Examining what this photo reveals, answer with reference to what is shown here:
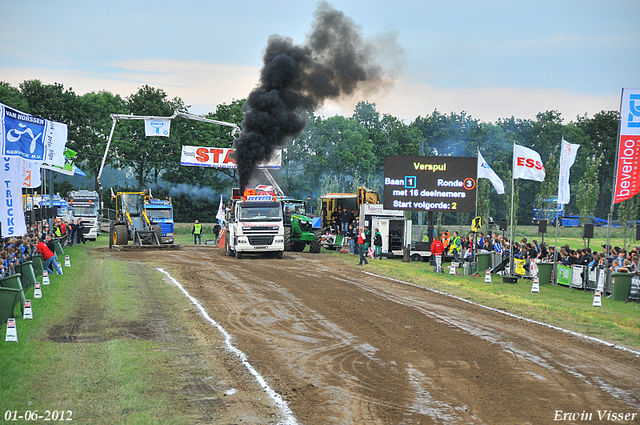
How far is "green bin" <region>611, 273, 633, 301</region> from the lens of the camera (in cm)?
1816

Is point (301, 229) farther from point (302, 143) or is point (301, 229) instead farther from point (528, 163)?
point (302, 143)

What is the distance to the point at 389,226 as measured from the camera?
33062 millimetres

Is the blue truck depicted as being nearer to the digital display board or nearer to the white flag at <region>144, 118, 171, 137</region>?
the white flag at <region>144, 118, 171, 137</region>

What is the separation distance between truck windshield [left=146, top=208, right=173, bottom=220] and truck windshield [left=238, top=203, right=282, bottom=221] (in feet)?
57.1

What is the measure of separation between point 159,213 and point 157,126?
33.4 feet

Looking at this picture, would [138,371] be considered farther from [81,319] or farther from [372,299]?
[372,299]

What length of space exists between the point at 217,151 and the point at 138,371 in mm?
47504

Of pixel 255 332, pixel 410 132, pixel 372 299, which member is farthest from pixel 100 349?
pixel 410 132

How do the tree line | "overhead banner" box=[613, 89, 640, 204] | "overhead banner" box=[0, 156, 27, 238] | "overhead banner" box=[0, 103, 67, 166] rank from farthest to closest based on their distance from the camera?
1. the tree line
2. "overhead banner" box=[613, 89, 640, 204]
3. "overhead banner" box=[0, 103, 67, 166]
4. "overhead banner" box=[0, 156, 27, 238]

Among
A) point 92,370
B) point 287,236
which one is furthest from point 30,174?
point 92,370

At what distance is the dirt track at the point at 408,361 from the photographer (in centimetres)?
798

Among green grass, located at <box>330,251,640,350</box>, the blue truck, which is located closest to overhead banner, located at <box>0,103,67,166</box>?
green grass, located at <box>330,251,640,350</box>

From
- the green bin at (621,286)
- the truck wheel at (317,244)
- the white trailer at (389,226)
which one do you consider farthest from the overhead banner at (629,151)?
the truck wheel at (317,244)

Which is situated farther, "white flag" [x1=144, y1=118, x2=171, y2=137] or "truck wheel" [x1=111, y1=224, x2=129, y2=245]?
"white flag" [x1=144, y1=118, x2=171, y2=137]
